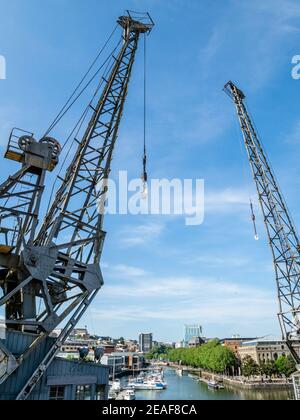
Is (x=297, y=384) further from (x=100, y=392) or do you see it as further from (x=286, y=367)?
(x=286, y=367)

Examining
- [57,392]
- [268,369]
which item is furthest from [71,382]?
[268,369]

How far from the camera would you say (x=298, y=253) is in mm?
40125

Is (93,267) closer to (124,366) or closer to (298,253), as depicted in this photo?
(298,253)

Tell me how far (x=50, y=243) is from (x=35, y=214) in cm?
181

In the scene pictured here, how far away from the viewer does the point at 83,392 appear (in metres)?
17.4

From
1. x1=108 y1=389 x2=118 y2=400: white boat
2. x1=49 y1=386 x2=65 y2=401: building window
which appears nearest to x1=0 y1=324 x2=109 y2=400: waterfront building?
x1=49 y1=386 x2=65 y2=401: building window

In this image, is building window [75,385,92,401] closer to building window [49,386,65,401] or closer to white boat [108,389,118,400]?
building window [49,386,65,401]

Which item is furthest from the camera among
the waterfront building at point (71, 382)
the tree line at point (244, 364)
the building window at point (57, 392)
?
the tree line at point (244, 364)

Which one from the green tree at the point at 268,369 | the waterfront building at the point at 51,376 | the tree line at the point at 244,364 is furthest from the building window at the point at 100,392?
the green tree at the point at 268,369

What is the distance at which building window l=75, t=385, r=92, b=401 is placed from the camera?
1708 cm

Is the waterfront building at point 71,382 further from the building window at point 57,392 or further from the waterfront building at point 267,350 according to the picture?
the waterfront building at point 267,350

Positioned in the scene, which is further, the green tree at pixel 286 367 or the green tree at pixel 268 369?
the green tree at pixel 268 369

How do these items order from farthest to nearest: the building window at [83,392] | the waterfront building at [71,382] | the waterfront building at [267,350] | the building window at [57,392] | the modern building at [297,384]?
the waterfront building at [267,350] → the modern building at [297,384] → the building window at [83,392] → the building window at [57,392] → the waterfront building at [71,382]

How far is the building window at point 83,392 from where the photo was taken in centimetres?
1708
